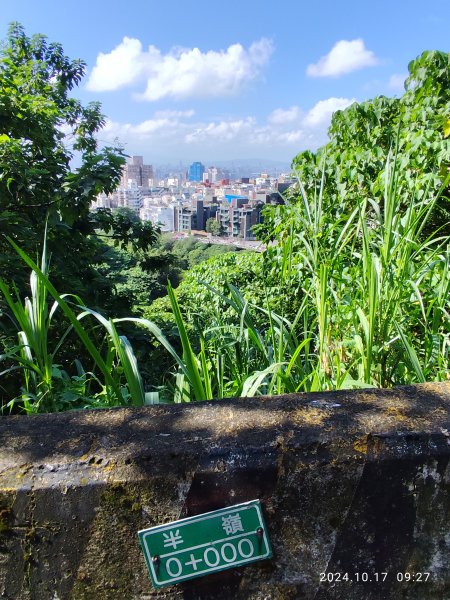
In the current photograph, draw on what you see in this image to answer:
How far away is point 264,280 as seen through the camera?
2209mm

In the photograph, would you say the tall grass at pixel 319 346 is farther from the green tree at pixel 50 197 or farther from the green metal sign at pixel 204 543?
the green tree at pixel 50 197

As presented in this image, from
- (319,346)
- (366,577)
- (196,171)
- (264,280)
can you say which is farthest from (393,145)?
(196,171)

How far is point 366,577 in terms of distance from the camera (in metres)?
0.92

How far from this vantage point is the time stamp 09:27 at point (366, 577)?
913mm

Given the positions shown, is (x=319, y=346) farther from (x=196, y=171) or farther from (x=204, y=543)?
(x=196, y=171)

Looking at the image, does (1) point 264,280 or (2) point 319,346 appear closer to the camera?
(2) point 319,346

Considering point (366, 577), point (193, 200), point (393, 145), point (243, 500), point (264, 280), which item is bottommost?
point (366, 577)

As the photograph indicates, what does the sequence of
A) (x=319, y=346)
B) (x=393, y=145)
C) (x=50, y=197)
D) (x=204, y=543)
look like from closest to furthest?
(x=204, y=543)
(x=319, y=346)
(x=393, y=145)
(x=50, y=197)

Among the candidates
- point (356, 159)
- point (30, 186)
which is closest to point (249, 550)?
point (356, 159)

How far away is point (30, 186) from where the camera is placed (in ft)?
13.5

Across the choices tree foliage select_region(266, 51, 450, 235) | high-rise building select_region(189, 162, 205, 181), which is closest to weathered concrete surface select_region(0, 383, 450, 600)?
tree foliage select_region(266, 51, 450, 235)

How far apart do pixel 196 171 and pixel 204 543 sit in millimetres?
111374

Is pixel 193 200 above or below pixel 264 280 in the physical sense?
above

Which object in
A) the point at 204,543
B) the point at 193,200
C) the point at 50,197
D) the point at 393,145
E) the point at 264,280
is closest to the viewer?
the point at 204,543
